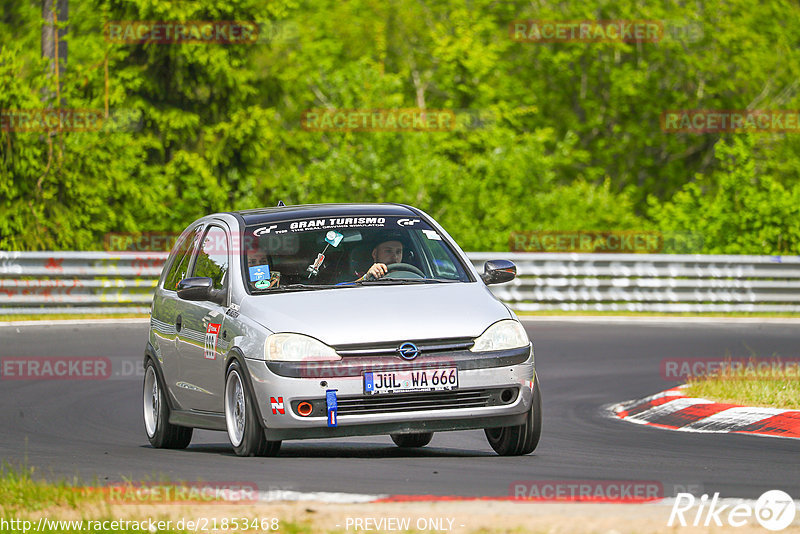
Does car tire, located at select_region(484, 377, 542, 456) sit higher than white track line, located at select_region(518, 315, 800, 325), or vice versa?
car tire, located at select_region(484, 377, 542, 456)

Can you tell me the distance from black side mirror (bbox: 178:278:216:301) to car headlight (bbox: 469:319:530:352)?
1891 mm

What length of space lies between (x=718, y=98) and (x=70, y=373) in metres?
34.5

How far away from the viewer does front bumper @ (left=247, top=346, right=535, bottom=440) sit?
28.9 ft

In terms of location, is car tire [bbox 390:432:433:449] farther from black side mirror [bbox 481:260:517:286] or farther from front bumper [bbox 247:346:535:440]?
front bumper [bbox 247:346:535:440]

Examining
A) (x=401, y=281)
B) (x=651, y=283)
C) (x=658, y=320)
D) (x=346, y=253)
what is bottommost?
(x=658, y=320)

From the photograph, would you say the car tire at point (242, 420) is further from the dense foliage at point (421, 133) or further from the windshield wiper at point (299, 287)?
the dense foliage at point (421, 133)

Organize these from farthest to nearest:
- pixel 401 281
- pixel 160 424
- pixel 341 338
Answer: pixel 160 424
pixel 401 281
pixel 341 338

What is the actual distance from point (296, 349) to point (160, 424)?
2469 mm

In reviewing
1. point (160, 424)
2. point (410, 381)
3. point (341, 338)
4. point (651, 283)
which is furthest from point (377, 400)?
point (651, 283)

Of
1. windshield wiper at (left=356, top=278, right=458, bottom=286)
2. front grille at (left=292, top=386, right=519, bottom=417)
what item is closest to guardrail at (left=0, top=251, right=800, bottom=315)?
windshield wiper at (left=356, top=278, right=458, bottom=286)

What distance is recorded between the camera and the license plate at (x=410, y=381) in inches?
347

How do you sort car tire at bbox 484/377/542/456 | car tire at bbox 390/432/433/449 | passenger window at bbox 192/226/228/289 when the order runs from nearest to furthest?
1. car tire at bbox 484/377/542/456
2. passenger window at bbox 192/226/228/289
3. car tire at bbox 390/432/433/449

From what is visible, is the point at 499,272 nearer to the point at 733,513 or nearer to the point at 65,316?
the point at 733,513

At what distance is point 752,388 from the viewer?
42.2ft
